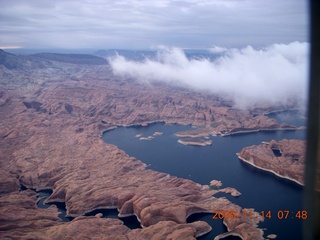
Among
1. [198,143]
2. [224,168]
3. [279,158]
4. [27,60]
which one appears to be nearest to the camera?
[224,168]

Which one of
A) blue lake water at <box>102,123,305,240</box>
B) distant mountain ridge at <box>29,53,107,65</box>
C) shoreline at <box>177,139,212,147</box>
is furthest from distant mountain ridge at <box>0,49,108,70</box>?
shoreline at <box>177,139,212,147</box>

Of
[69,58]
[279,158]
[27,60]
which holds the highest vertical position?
[69,58]

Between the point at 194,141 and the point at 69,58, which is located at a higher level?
the point at 69,58

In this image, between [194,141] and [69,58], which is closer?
[194,141]

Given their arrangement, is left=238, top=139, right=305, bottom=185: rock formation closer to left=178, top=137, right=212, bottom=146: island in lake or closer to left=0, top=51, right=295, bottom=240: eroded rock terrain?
left=178, top=137, right=212, bottom=146: island in lake

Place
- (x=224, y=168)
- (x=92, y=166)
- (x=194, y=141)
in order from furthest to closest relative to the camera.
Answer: (x=194, y=141), (x=224, y=168), (x=92, y=166)

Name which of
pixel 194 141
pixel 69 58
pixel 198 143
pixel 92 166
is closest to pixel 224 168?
pixel 198 143

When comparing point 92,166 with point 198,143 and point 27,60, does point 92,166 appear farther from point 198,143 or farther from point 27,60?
point 27,60
